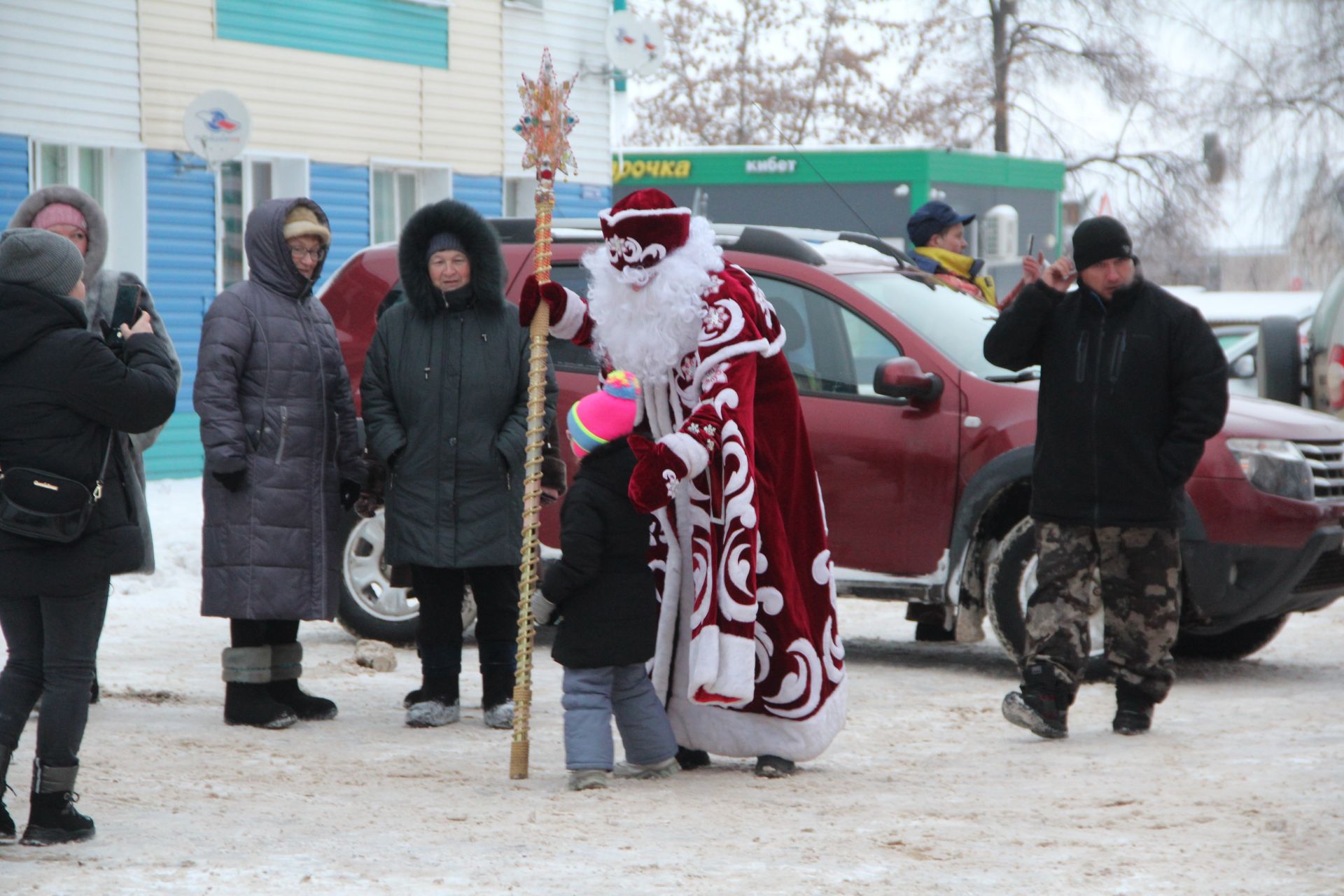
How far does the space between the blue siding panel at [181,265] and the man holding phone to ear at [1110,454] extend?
11.9 m

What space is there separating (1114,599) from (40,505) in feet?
12.8

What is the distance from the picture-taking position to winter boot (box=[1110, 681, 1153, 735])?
6.91 metres

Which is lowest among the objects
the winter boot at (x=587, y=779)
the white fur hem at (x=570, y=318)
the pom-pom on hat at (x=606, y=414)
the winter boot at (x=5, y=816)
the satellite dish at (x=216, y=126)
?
the winter boot at (x=587, y=779)

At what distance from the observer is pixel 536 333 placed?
20.1 ft

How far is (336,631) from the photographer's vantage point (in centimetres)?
991

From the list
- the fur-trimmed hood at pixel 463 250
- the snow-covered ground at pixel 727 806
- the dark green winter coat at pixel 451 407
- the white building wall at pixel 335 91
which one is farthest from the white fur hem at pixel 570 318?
the white building wall at pixel 335 91

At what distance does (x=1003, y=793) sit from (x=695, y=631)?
1107 millimetres

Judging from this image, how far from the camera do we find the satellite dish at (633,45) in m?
21.6

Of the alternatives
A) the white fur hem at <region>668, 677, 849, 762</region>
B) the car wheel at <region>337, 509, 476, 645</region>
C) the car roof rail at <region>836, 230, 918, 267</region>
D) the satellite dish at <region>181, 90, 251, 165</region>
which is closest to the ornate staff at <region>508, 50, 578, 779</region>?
the white fur hem at <region>668, 677, 849, 762</region>

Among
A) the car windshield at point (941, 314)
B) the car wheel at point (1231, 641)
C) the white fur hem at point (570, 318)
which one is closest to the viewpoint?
the white fur hem at point (570, 318)

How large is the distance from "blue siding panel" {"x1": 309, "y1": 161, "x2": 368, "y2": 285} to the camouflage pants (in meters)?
13.2

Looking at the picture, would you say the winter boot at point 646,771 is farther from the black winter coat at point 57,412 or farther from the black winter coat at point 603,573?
the black winter coat at point 57,412

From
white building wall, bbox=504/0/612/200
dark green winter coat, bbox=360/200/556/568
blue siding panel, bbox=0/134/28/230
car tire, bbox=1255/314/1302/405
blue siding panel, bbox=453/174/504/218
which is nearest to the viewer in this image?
dark green winter coat, bbox=360/200/556/568

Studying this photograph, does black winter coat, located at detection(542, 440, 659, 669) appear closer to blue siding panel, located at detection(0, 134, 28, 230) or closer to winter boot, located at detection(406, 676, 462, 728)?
winter boot, located at detection(406, 676, 462, 728)
